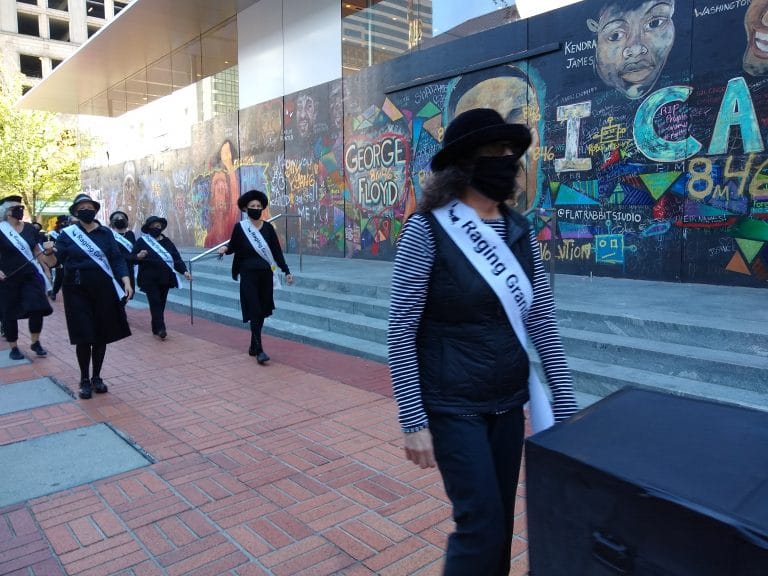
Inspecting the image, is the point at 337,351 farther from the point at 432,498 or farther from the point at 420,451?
the point at 420,451

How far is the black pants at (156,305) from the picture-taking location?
8242mm

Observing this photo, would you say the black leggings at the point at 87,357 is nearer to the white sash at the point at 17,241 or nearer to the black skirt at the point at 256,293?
the black skirt at the point at 256,293

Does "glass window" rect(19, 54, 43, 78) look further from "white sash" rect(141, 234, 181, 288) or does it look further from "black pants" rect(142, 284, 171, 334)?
"black pants" rect(142, 284, 171, 334)

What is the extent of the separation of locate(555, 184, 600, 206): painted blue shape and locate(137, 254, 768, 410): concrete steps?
1241 millimetres

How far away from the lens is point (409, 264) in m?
2.02

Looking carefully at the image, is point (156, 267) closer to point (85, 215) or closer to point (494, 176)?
point (85, 215)

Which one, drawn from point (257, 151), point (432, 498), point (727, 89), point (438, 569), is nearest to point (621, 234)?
point (727, 89)

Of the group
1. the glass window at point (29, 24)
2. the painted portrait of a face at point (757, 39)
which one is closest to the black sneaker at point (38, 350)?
the painted portrait of a face at point (757, 39)

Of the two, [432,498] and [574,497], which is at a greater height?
[574,497]

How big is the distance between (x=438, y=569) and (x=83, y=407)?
12.5ft

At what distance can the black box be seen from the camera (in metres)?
1.20

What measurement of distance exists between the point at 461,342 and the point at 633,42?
Result: 7287 mm

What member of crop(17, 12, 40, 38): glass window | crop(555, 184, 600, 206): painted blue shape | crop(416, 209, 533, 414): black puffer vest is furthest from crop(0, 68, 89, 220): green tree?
crop(17, 12, 40, 38): glass window

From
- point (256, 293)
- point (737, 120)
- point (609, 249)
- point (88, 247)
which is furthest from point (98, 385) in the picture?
point (737, 120)
